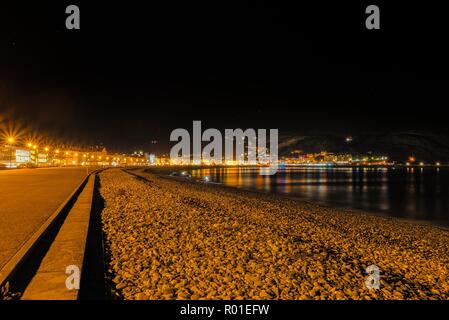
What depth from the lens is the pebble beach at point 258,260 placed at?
17.7ft

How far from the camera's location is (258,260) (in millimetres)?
6910

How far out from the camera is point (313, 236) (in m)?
10.0

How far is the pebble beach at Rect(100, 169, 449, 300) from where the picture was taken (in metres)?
5.41

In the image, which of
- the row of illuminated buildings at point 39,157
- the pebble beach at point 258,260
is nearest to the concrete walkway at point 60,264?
the pebble beach at point 258,260

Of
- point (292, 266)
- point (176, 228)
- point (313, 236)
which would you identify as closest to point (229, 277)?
point (292, 266)

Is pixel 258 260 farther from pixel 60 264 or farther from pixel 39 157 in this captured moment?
pixel 39 157

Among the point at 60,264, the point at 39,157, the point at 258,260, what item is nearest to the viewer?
the point at 60,264

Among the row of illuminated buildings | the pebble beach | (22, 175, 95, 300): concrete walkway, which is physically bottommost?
the pebble beach

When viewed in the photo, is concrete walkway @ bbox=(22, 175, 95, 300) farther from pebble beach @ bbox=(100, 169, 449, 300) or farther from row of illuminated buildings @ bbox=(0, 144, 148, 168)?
row of illuminated buildings @ bbox=(0, 144, 148, 168)

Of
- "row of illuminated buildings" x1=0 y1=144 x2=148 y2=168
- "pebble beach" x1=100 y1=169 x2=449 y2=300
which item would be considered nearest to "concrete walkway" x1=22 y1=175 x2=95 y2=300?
"pebble beach" x1=100 y1=169 x2=449 y2=300

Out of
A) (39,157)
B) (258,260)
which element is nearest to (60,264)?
(258,260)
